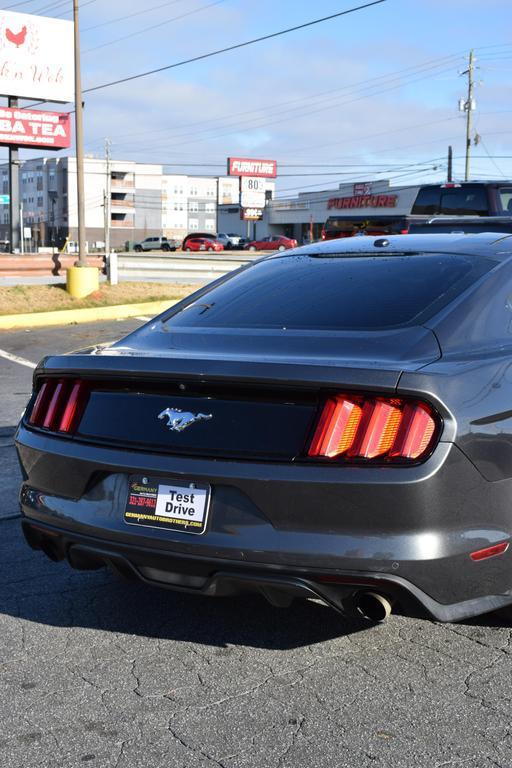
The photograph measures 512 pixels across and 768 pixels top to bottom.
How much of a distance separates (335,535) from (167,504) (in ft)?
2.06

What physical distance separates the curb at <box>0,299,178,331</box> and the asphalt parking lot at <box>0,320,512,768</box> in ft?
41.4

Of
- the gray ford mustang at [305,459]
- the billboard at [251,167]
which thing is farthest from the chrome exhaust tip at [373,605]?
the billboard at [251,167]

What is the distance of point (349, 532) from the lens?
9.89 feet

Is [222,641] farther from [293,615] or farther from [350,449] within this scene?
[350,449]

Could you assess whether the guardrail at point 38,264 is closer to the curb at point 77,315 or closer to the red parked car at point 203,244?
the curb at point 77,315

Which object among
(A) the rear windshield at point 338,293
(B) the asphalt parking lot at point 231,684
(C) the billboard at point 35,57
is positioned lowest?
(B) the asphalt parking lot at point 231,684

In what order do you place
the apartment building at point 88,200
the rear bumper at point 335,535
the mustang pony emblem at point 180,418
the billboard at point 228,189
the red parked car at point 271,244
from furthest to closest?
the billboard at point 228,189 → the apartment building at point 88,200 → the red parked car at point 271,244 → the mustang pony emblem at point 180,418 → the rear bumper at point 335,535

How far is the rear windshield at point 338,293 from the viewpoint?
3650 millimetres

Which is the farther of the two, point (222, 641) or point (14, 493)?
point (14, 493)

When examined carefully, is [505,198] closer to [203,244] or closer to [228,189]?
[203,244]

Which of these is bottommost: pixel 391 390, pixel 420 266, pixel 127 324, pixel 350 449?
pixel 127 324

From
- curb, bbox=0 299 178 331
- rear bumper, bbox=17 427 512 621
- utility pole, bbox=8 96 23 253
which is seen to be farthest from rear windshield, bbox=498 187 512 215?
utility pole, bbox=8 96 23 253

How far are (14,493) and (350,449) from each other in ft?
11.0

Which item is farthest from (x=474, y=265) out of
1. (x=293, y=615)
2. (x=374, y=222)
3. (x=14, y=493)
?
(x=374, y=222)
